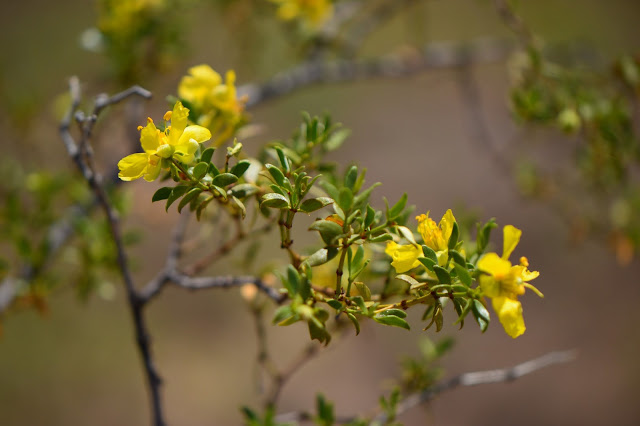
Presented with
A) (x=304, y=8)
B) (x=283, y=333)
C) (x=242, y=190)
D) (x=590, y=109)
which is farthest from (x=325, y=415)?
(x=283, y=333)

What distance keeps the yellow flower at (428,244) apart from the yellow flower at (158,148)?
0.20 metres

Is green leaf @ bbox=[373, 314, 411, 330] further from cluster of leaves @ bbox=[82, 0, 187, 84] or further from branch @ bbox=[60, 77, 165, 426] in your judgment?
cluster of leaves @ bbox=[82, 0, 187, 84]

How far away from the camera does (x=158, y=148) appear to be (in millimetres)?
399

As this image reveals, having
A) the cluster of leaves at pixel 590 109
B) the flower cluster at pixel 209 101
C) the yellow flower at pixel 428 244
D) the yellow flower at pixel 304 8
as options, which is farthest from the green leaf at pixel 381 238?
the yellow flower at pixel 304 8

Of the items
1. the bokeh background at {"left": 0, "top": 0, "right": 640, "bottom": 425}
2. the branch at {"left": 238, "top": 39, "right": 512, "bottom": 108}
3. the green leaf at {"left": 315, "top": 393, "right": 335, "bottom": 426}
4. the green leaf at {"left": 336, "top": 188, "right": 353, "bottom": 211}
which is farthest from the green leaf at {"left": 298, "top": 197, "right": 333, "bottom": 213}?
the bokeh background at {"left": 0, "top": 0, "right": 640, "bottom": 425}

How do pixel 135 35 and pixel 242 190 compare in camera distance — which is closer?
pixel 242 190

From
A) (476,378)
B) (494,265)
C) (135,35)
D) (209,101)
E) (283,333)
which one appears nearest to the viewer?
(494,265)

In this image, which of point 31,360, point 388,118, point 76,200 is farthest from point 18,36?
point 76,200

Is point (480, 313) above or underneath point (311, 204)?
underneath

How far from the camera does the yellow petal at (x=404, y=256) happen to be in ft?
1.38

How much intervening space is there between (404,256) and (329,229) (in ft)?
0.24

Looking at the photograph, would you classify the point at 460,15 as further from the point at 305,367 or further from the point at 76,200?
the point at 76,200

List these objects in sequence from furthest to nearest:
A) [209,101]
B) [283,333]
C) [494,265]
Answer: [283,333] → [209,101] → [494,265]

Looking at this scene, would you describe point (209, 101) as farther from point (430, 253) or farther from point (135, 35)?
point (135, 35)
